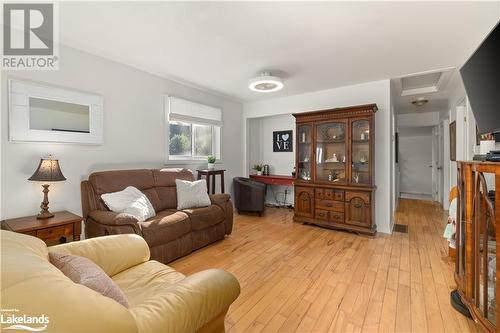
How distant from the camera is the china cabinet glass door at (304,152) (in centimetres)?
412

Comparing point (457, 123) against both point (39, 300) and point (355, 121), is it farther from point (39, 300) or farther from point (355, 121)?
point (39, 300)

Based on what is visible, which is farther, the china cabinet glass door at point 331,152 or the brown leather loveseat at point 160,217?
the china cabinet glass door at point 331,152

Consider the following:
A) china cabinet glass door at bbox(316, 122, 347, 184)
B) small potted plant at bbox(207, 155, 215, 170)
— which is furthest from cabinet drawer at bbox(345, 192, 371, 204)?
small potted plant at bbox(207, 155, 215, 170)

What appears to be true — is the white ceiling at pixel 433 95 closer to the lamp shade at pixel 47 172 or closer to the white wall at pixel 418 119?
the white wall at pixel 418 119

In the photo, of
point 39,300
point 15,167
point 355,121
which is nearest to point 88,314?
point 39,300

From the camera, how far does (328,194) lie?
3.75m

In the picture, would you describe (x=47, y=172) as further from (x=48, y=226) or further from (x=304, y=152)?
(x=304, y=152)

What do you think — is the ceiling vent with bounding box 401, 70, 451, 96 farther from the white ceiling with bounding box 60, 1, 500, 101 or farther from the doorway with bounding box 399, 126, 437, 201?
the doorway with bounding box 399, 126, 437, 201

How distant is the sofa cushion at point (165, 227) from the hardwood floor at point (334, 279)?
34 centimetres

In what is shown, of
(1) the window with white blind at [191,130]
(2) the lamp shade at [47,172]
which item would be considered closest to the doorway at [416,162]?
(1) the window with white blind at [191,130]

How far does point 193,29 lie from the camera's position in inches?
87.0

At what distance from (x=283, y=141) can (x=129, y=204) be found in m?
3.59

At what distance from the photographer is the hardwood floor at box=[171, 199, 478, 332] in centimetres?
162

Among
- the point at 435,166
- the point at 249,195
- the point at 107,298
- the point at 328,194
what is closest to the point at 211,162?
the point at 249,195
